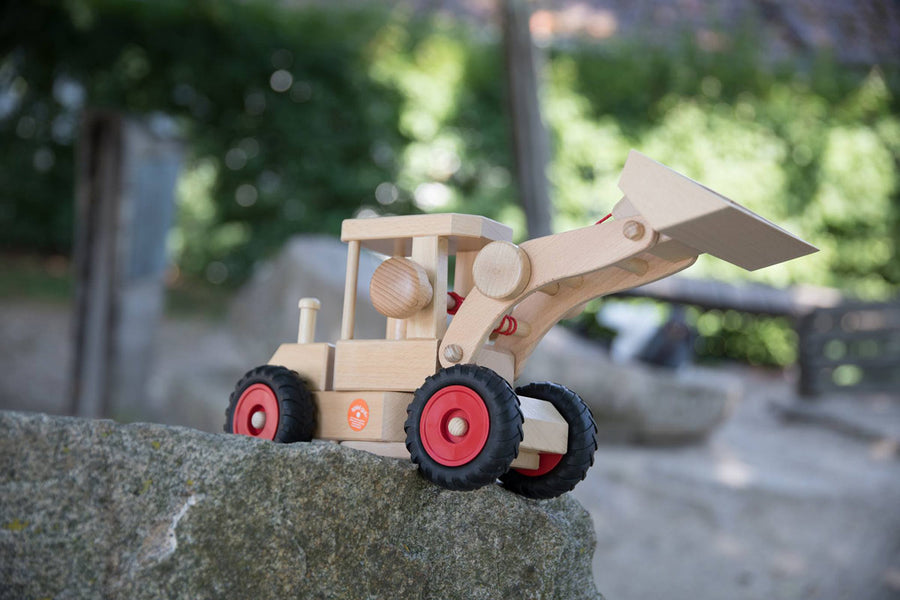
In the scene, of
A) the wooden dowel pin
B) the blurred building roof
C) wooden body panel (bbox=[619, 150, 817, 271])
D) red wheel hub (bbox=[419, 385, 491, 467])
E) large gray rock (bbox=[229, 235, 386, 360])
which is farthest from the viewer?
the blurred building roof

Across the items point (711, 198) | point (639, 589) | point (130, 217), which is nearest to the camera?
point (711, 198)

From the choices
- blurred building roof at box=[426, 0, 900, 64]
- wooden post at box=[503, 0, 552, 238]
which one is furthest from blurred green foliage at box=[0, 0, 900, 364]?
wooden post at box=[503, 0, 552, 238]

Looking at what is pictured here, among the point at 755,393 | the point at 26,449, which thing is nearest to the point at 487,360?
the point at 26,449

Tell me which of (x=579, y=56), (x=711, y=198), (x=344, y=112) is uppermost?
(x=579, y=56)

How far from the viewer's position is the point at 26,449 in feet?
4.99

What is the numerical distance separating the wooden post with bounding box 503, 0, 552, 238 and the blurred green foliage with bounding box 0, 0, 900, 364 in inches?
62.5

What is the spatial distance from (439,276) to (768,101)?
25.3ft

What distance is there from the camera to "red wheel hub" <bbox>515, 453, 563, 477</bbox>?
159 centimetres

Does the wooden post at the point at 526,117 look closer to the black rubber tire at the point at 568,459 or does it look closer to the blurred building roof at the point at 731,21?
the blurred building roof at the point at 731,21

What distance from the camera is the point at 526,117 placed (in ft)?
20.1

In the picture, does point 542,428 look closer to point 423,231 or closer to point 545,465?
point 545,465

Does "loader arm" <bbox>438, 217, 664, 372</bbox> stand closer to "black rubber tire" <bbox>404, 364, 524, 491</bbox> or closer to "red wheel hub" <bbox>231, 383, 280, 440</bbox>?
"black rubber tire" <bbox>404, 364, 524, 491</bbox>

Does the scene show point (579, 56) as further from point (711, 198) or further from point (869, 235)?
point (711, 198)

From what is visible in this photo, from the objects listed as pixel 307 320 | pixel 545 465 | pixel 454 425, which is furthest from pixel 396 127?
pixel 454 425
